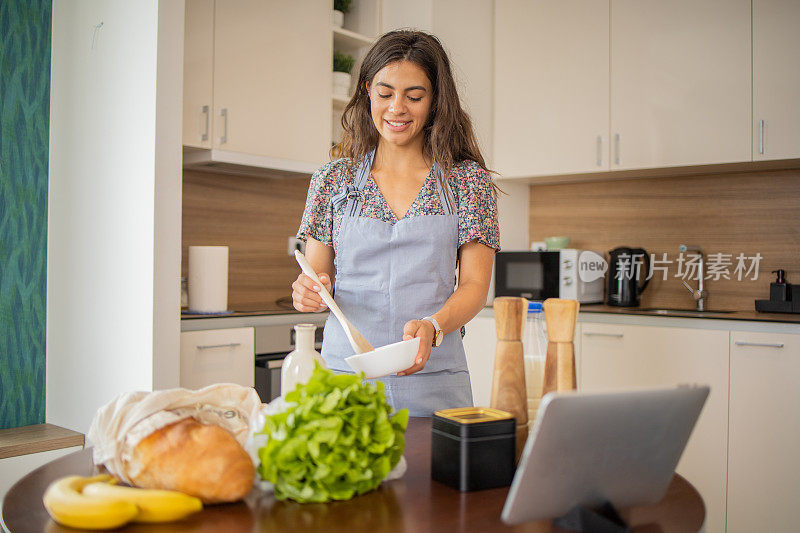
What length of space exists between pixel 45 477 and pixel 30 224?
2171mm

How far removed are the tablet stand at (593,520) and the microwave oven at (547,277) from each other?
2552 millimetres

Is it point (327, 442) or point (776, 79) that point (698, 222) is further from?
point (327, 442)

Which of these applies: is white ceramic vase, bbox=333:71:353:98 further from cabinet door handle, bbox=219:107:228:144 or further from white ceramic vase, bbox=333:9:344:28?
cabinet door handle, bbox=219:107:228:144

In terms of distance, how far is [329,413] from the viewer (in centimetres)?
81

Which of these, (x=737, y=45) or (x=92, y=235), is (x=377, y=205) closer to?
(x=92, y=235)

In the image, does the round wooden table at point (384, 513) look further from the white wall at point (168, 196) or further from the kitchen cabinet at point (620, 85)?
the kitchen cabinet at point (620, 85)

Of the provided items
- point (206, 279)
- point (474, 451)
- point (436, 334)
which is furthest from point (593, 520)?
point (206, 279)

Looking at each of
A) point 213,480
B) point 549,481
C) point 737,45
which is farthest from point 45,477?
point 737,45

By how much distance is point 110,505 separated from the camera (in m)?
0.74

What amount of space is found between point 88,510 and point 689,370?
8.29 ft

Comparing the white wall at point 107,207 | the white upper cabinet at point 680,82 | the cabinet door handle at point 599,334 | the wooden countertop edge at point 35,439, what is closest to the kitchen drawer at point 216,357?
the white wall at point 107,207

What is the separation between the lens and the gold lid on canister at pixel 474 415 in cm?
91

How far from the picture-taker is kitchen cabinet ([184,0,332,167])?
9.25 feet

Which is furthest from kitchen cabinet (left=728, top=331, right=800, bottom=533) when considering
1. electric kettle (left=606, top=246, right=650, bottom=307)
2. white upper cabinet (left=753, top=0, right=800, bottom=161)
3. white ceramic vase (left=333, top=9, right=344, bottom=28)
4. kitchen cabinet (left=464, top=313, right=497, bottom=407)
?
white ceramic vase (left=333, top=9, right=344, bottom=28)
